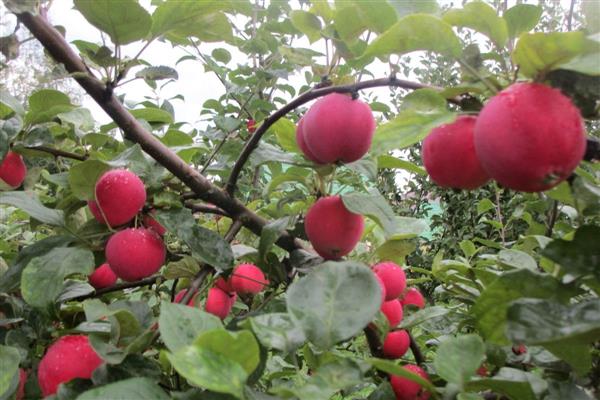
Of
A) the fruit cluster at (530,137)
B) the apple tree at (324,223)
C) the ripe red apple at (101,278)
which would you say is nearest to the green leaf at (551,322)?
the apple tree at (324,223)

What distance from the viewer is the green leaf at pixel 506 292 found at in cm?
53

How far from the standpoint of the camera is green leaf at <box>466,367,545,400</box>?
515 mm

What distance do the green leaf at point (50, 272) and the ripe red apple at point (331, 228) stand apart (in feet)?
1.04

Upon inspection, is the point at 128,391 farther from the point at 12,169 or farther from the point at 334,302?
the point at 12,169

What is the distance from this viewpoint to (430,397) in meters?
0.73

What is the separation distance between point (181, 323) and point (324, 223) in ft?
0.92

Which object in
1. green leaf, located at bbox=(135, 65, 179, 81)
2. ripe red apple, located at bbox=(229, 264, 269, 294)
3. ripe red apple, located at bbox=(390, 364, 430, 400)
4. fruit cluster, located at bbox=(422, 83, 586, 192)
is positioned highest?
green leaf, located at bbox=(135, 65, 179, 81)

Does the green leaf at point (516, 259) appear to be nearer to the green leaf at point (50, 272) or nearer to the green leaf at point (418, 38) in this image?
the green leaf at point (418, 38)

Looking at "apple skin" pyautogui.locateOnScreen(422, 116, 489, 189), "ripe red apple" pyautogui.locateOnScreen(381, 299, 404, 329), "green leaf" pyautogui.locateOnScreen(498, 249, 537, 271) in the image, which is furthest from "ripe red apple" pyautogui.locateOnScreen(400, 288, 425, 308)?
"apple skin" pyautogui.locateOnScreen(422, 116, 489, 189)

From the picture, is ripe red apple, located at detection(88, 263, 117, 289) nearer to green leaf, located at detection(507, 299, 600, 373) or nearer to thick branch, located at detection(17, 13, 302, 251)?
thick branch, located at detection(17, 13, 302, 251)

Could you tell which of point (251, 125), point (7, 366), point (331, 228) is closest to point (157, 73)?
point (331, 228)

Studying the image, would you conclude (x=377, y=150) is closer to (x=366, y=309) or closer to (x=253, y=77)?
(x=366, y=309)

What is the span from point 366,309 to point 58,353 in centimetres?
39

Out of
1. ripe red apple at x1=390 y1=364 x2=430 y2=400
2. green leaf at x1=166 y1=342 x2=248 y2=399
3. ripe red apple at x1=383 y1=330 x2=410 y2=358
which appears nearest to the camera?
green leaf at x1=166 y1=342 x2=248 y2=399
